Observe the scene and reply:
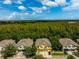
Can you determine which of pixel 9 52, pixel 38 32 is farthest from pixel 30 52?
pixel 38 32

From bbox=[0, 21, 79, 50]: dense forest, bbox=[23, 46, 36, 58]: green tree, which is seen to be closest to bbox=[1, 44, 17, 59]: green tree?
bbox=[23, 46, 36, 58]: green tree

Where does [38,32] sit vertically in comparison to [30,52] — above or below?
above

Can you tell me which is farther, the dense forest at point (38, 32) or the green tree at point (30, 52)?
the dense forest at point (38, 32)

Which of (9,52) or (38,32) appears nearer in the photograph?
(9,52)

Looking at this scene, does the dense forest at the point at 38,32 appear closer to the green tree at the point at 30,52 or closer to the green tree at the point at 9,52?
the green tree at the point at 30,52

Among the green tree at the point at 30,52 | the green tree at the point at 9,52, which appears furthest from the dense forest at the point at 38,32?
the green tree at the point at 9,52

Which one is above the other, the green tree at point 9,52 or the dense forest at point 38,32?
the dense forest at point 38,32

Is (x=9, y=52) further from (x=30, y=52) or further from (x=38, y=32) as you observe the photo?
(x=38, y=32)

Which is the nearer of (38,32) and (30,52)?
(30,52)

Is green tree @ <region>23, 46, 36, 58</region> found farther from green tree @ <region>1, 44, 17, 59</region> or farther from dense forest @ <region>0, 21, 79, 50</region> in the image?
dense forest @ <region>0, 21, 79, 50</region>

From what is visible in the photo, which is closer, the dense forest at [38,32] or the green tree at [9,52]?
the green tree at [9,52]

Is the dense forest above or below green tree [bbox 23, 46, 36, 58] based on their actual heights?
above

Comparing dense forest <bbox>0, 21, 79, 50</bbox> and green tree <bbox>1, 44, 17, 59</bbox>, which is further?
dense forest <bbox>0, 21, 79, 50</bbox>
